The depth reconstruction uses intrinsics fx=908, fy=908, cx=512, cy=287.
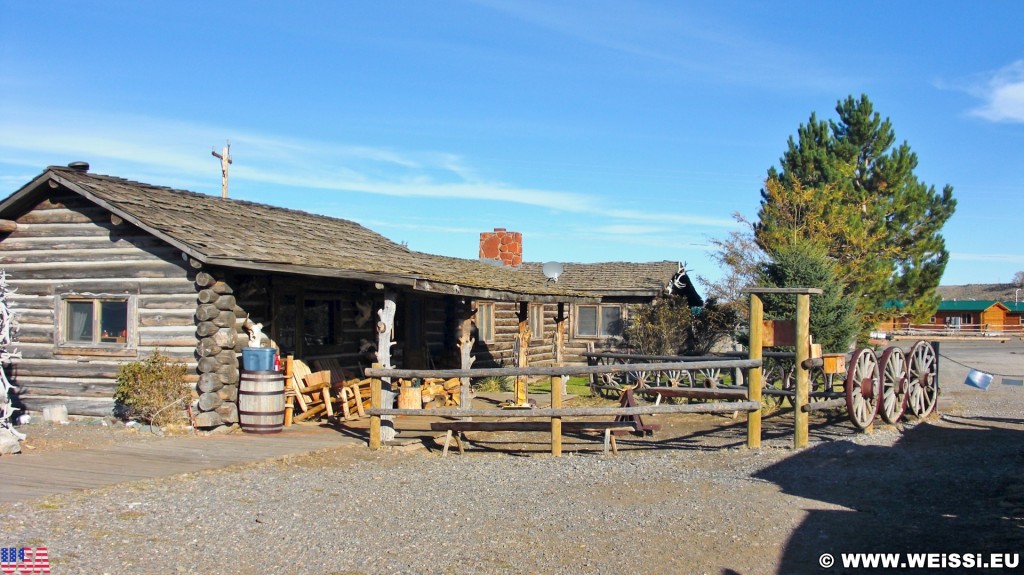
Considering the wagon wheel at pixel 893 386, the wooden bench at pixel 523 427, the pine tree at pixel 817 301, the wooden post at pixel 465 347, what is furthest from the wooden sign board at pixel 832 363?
the pine tree at pixel 817 301

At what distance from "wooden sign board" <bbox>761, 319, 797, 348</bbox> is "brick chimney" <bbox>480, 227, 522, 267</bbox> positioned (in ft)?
41.4

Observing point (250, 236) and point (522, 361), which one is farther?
point (522, 361)

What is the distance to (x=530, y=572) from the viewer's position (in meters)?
5.97

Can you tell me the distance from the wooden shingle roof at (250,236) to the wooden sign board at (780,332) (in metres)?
4.66

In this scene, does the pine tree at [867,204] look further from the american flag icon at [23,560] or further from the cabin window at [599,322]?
the american flag icon at [23,560]

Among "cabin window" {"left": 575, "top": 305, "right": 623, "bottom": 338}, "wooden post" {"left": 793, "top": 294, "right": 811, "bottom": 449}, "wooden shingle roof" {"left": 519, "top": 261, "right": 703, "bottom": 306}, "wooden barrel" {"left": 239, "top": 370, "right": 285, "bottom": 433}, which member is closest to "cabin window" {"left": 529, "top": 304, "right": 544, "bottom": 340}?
"wooden shingle roof" {"left": 519, "top": 261, "right": 703, "bottom": 306}

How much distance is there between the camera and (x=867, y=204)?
110ft

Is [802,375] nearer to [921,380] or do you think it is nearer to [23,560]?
Answer: [921,380]

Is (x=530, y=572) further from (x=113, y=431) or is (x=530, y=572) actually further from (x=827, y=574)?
(x=113, y=431)

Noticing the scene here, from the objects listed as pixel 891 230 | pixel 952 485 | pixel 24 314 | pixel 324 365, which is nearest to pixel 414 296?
pixel 324 365

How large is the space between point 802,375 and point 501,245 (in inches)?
520

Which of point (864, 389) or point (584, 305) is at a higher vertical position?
point (584, 305)

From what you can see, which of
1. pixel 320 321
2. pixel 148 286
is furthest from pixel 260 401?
pixel 320 321

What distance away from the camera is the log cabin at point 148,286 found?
40.2 feet
